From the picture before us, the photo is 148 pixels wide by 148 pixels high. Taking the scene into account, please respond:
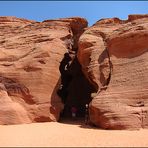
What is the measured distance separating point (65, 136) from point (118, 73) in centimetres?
456

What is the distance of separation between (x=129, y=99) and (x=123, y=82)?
1.00m

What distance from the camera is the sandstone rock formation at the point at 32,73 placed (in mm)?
16938

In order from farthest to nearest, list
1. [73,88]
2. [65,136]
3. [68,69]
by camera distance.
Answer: [73,88]
[68,69]
[65,136]

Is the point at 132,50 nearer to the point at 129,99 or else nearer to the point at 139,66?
the point at 139,66

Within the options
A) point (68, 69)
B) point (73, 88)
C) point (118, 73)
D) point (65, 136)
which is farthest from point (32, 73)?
point (73, 88)

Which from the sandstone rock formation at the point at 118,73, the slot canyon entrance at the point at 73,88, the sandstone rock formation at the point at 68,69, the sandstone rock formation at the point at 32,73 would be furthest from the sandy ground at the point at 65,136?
the slot canyon entrance at the point at 73,88

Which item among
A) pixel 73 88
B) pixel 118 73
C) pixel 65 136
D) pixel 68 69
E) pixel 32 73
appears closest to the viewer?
pixel 65 136

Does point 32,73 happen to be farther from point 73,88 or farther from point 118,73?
point 73,88

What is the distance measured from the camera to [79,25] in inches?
849

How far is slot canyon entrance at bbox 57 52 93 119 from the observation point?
2031 centimetres

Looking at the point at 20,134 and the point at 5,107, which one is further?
the point at 5,107

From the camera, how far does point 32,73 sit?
17719mm

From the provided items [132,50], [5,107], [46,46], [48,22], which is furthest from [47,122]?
[48,22]

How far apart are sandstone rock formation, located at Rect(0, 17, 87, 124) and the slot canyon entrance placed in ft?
4.26
